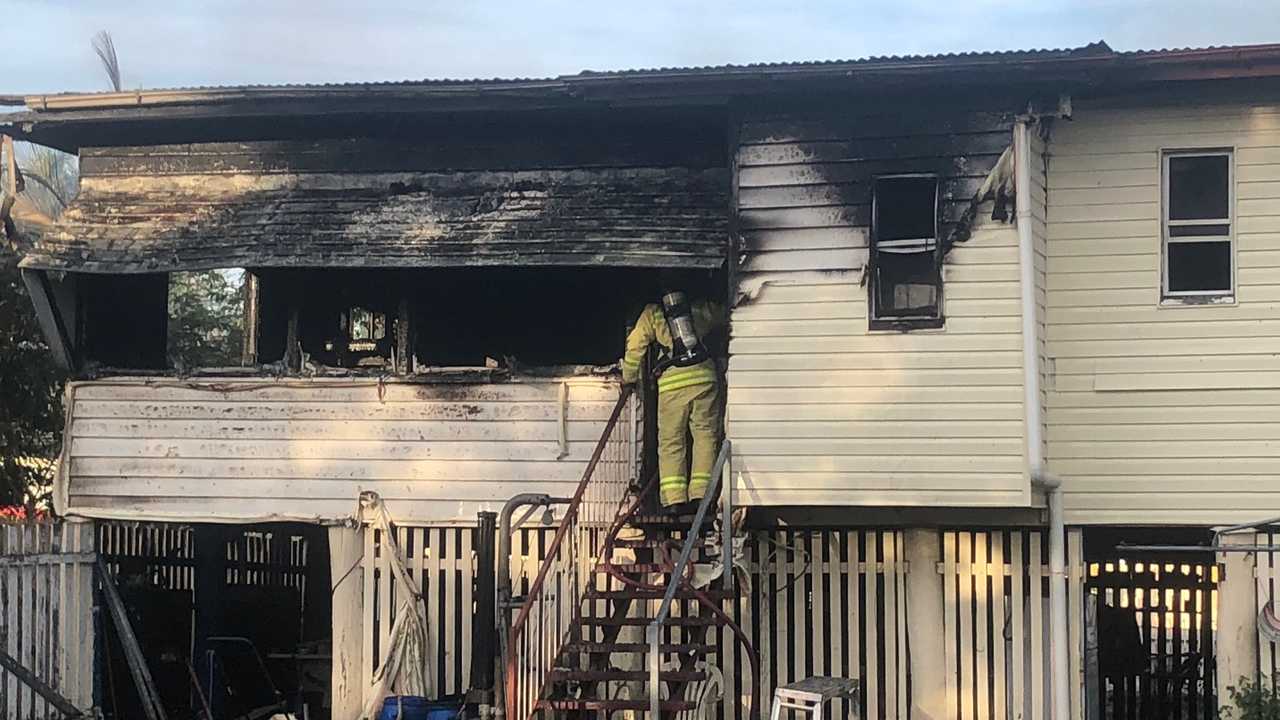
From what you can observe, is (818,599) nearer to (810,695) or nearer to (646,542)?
(646,542)

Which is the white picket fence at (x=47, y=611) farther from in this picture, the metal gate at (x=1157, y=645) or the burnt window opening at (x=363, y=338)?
the metal gate at (x=1157, y=645)

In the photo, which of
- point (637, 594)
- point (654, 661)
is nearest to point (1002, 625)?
point (637, 594)

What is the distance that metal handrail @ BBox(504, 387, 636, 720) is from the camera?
33.6 feet

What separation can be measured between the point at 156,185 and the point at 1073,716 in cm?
944

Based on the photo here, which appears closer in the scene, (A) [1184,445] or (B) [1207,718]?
(A) [1184,445]

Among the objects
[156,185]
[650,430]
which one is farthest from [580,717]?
[156,185]

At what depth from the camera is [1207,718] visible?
533 inches

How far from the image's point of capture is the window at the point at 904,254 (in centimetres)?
1111

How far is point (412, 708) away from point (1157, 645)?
24.0 feet

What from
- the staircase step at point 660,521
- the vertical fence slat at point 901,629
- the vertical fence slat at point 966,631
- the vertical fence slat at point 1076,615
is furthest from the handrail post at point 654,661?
the vertical fence slat at point 1076,615

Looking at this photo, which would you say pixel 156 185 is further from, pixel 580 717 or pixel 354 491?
pixel 580 717

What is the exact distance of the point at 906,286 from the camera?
11227mm

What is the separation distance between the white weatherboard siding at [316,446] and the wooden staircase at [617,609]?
1.65 ft

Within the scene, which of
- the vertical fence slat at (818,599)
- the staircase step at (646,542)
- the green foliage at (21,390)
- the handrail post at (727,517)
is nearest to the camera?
the handrail post at (727,517)
